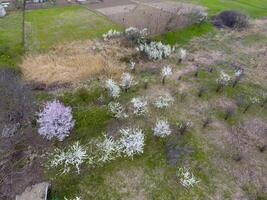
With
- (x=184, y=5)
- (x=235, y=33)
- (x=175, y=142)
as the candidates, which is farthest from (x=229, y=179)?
(x=184, y=5)

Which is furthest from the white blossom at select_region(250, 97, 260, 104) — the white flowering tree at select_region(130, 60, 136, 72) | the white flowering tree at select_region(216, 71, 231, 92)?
the white flowering tree at select_region(130, 60, 136, 72)

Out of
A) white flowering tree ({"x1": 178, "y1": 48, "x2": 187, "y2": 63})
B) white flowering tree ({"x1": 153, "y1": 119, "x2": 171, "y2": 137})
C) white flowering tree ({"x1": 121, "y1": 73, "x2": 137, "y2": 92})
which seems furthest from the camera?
white flowering tree ({"x1": 178, "y1": 48, "x2": 187, "y2": 63})

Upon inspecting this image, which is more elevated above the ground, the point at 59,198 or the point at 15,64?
the point at 15,64

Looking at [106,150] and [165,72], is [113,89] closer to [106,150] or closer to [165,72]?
[165,72]

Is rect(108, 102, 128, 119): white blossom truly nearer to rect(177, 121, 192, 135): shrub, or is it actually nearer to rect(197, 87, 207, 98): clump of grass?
rect(177, 121, 192, 135): shrub

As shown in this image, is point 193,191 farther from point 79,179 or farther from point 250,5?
point 250,5

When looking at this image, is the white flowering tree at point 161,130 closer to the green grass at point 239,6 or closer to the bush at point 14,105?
the bush at point 14,105

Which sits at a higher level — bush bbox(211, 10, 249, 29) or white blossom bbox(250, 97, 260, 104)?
bush bbox(211, 10, 249, 29)
